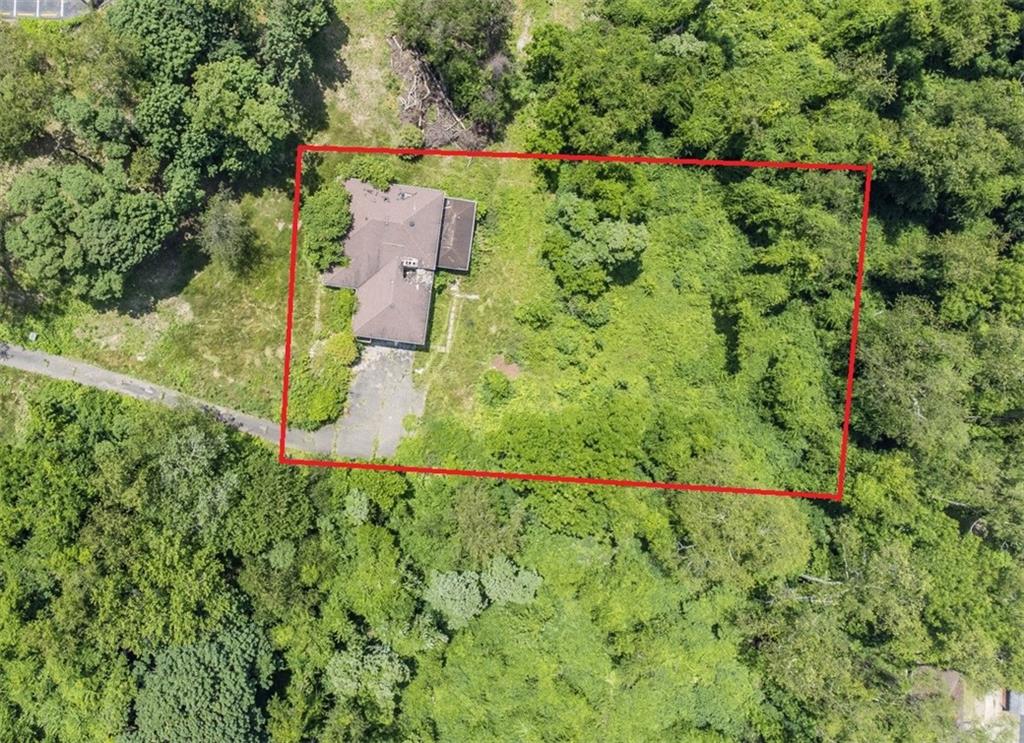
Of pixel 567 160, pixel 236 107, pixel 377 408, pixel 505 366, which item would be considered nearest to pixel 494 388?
pixel 505 366

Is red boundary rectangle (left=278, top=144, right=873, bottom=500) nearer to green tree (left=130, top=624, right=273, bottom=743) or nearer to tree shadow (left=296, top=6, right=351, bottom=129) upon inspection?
tree shadow (left=296, top=6, right=351, bottom=129)

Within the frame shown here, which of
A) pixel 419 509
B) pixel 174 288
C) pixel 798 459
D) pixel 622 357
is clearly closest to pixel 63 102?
pixel 174 288

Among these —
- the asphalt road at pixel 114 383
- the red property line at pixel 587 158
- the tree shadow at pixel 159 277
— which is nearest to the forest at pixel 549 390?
the tree shadow at pixel 159 277

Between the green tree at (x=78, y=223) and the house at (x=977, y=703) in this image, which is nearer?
the green tree at (x=78, y=223)

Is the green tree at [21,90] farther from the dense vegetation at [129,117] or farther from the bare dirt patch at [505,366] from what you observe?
the bare dirt patch at [505,366]

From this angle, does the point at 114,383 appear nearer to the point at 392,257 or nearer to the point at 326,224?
the point at 326,224

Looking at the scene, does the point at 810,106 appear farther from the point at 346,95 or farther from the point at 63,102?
the point at 63,102

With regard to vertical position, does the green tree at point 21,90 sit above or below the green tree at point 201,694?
above
